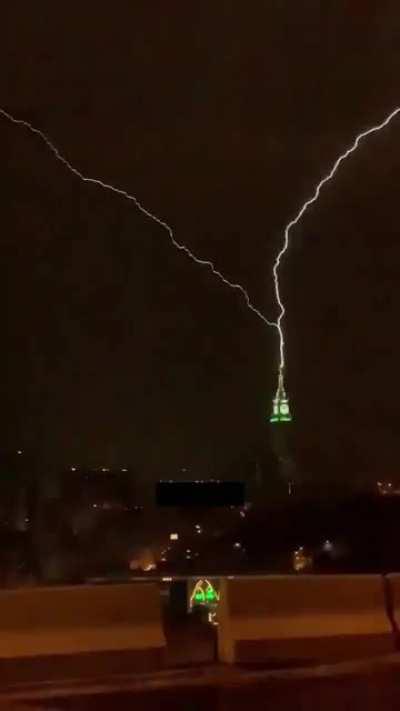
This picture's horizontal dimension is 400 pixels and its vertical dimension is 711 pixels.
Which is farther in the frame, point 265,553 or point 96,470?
point 96,470

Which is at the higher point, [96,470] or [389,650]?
[96,470]

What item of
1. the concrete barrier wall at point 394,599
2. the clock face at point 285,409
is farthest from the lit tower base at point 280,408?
the concrete barrier wall at point 394,599

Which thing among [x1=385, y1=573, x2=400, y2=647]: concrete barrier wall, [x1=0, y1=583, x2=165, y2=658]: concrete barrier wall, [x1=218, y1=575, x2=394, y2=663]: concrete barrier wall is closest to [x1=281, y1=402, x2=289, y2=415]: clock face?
[x1=385, y1=573, x2=400, y2=647]: concrete barrier wall

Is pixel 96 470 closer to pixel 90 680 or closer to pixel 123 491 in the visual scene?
pixel 123 491

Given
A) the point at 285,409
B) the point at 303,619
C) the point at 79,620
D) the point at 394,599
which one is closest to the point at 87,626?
the point at 79,620

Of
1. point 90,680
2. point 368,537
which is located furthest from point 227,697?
point 368,537
